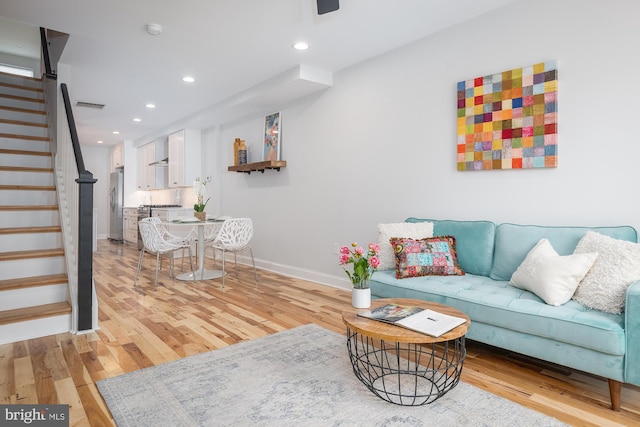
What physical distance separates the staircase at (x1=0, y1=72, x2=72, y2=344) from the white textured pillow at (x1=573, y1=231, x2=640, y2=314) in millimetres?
3560

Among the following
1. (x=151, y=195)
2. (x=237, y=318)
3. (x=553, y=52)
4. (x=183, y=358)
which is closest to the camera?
(x=183, y=358)

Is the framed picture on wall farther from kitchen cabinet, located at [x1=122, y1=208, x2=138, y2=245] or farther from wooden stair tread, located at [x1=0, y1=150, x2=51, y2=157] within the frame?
kitchen cabinet, located at [x1=122, y1=208, x2=138, y2=245]

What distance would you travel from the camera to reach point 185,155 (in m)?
6.93

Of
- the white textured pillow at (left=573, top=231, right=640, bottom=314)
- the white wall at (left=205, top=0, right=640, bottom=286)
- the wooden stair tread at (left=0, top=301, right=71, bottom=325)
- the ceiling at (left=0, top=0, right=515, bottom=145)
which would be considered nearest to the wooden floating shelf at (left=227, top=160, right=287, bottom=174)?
the white wall at (left=205, top=0, right=640, bottom=286)

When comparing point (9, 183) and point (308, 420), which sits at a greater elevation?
point (9, 183)

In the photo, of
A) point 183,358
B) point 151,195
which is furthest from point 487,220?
point 151,195

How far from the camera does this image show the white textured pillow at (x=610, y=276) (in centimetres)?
195

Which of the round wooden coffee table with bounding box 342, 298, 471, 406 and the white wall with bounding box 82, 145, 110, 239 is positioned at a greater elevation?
the white wall with bounding box 82, 145, 110, 239

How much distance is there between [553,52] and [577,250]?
146cm

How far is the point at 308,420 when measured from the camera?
69.6 inches

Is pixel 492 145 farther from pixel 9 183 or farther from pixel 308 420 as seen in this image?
pixel 9 183

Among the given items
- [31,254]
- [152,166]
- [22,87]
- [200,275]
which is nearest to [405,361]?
[31,254]

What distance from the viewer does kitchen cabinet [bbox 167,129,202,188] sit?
22.8ft

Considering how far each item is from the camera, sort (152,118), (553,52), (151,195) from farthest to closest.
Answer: (151,195), (152,118), (553,52)
